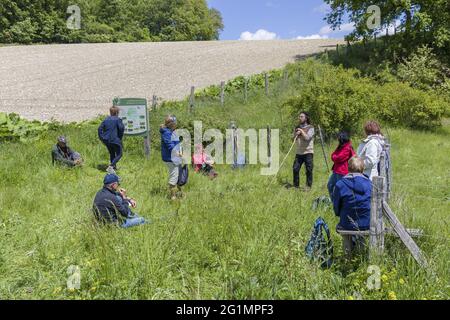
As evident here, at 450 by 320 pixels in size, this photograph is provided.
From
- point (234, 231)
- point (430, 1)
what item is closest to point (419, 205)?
point (234, 231)

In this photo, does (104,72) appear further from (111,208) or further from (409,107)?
(111,208)

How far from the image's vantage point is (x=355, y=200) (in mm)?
4023

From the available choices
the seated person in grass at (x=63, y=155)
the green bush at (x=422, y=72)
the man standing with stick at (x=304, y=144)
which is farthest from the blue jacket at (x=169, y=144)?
the green bush at (x=422, y=72)

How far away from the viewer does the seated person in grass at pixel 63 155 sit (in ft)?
28.2

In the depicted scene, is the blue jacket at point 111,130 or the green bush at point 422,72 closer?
the blue jacket at point 111,130

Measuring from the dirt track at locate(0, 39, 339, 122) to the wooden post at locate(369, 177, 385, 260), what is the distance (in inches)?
541

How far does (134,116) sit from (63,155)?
2.08 m

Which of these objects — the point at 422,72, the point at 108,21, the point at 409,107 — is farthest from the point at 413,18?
the point at 108,21

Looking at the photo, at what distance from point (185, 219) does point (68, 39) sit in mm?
55419

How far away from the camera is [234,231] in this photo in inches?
178

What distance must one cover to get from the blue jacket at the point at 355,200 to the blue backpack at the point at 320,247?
28 cm

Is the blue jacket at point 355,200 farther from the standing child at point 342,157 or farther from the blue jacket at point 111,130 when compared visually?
the blue jacket at point 111,130

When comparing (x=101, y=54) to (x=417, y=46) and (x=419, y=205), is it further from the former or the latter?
(x=419, y=205)

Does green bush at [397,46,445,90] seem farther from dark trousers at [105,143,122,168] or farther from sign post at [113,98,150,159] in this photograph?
dark trousers at [105,143,122,168]
